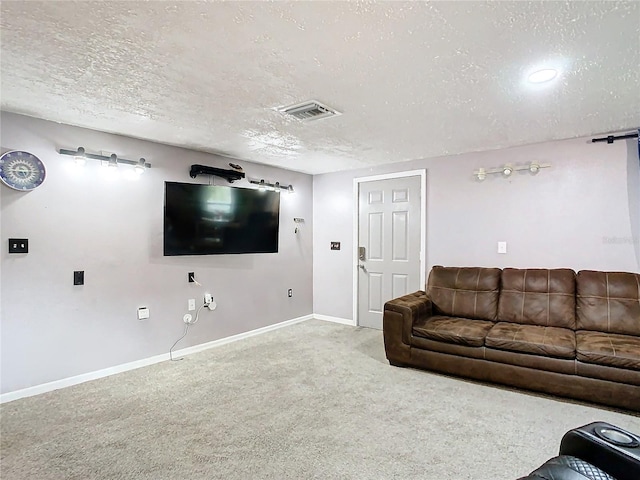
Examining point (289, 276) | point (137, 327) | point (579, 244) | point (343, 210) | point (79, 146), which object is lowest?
point (137, 327)

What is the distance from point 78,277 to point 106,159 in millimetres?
1094

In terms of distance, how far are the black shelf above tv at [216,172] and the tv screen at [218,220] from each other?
0.71 ft

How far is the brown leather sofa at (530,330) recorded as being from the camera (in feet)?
8.55

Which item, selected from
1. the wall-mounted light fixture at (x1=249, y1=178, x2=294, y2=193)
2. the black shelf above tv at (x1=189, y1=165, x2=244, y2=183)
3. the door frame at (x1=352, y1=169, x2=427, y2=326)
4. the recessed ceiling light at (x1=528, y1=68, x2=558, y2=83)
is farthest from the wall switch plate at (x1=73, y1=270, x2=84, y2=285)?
the recessed ceiling light at (x1=528, y1=68, x2=558, y2=83)

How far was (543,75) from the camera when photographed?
2127 millimetres

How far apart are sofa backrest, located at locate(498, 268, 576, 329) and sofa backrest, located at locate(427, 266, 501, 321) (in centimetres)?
10

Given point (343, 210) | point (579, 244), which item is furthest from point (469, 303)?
point (343, 210)

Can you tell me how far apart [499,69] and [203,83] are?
1.81 meters

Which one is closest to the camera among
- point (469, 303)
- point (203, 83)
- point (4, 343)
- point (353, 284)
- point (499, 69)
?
point (499, 69)

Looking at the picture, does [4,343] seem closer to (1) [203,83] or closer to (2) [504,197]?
(1) [203,83]

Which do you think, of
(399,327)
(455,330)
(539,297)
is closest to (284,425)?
(399,327)

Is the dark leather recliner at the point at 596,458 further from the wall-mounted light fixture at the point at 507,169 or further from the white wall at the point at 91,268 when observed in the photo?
the white wall at the point at 91,268

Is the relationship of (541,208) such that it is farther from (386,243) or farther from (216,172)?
(216,172)

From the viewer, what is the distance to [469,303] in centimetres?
368
